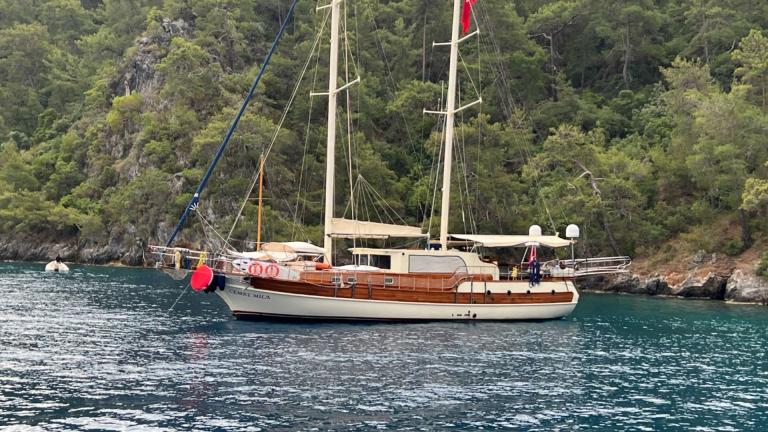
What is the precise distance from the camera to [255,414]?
22500 millimetres

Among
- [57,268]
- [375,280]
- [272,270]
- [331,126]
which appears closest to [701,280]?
[375,280]

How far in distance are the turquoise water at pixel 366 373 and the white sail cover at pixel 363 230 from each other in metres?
5.63

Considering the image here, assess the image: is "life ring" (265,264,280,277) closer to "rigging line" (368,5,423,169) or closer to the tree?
"rigging line" (368,5,423,169)

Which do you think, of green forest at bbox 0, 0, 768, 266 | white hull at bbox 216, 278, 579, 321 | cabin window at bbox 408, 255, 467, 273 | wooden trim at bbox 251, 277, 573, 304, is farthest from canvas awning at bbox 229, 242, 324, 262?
green forest at bbox 0, 0, 768, 266

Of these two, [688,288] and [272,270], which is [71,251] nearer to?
[272,270]

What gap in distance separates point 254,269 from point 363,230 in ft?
24.0

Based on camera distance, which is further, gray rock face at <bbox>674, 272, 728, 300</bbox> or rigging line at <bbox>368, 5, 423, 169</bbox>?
rigging line at <bbox>368, 5, 423, 169</bbox>

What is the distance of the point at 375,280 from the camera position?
4222 centimetres

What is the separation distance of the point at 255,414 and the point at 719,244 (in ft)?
165

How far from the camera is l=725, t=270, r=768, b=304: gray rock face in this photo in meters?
57.4

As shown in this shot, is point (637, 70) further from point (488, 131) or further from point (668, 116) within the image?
point (488, 131)

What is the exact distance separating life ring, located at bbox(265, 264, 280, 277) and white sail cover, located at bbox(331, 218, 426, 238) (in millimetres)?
5061

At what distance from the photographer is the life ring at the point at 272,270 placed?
1569 inches

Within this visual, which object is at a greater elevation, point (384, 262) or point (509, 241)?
point (509, 241)
